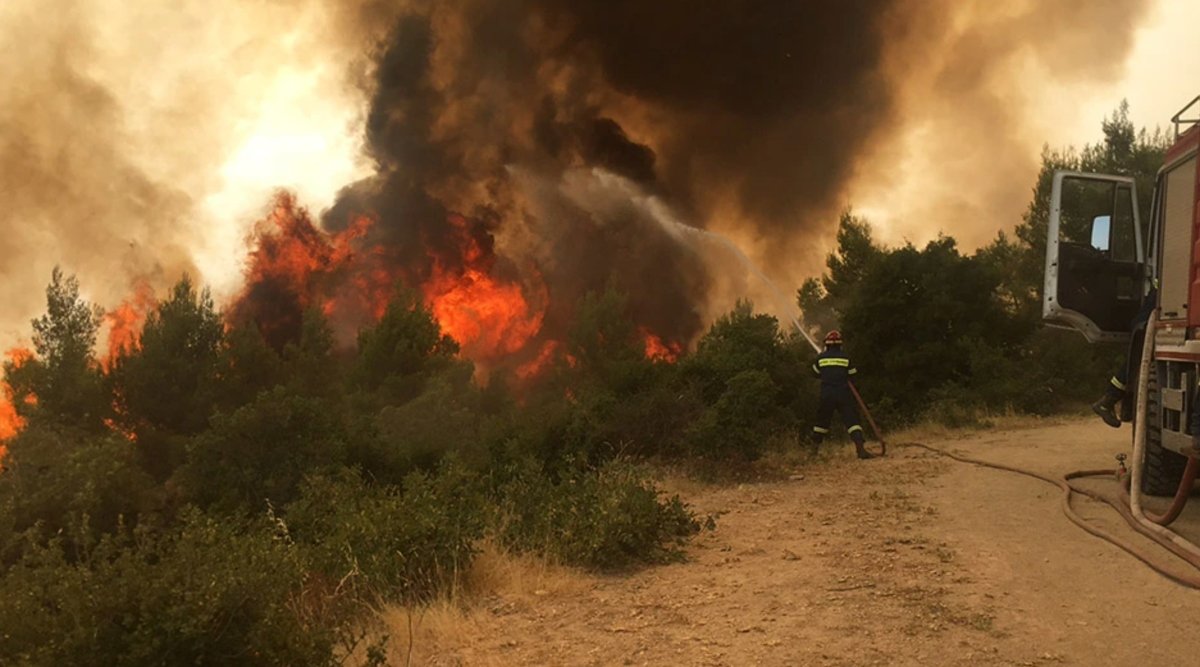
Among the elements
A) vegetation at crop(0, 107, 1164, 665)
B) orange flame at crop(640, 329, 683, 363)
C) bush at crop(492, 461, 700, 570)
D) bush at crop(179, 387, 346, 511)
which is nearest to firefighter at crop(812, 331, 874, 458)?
vegetation at crop(0, 107, 1164, 665)

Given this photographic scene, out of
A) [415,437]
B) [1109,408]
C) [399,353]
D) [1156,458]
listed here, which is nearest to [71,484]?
[415,437]

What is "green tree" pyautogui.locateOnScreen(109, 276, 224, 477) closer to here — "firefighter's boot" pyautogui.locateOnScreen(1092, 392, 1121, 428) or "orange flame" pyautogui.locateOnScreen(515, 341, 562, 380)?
"orange flame" pyautogui.locateOnScreen(515, 341, 562, 380)

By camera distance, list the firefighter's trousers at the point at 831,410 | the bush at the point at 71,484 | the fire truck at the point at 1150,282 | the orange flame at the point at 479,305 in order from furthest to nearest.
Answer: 1. the orange flame at the point at 479,305
2. the bush at the point at 71,484
3. the firefighter's trousers at the point at 831,410
4. the fire truck at the point at 1150,282

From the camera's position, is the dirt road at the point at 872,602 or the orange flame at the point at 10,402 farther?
the orange flame at the point at 10,402

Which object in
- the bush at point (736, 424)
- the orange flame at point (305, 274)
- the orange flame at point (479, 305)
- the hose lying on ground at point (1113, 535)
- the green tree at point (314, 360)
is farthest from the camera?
the orange flame at point (305, 274)

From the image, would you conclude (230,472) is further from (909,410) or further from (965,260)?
(965,260)

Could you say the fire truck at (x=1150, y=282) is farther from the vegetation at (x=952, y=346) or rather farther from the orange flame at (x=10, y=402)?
the orange flame at (x=10, y=402)

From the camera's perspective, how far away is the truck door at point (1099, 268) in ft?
28.1

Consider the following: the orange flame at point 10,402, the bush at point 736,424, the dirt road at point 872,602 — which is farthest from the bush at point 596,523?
the orange flame at point 10,402

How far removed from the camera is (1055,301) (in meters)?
8.79

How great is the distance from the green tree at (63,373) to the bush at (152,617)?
78.4 ft

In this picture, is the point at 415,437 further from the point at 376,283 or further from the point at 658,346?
the point at 376,283

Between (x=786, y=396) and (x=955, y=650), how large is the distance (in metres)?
10.3

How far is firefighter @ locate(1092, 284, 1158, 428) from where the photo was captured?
8.03 m
